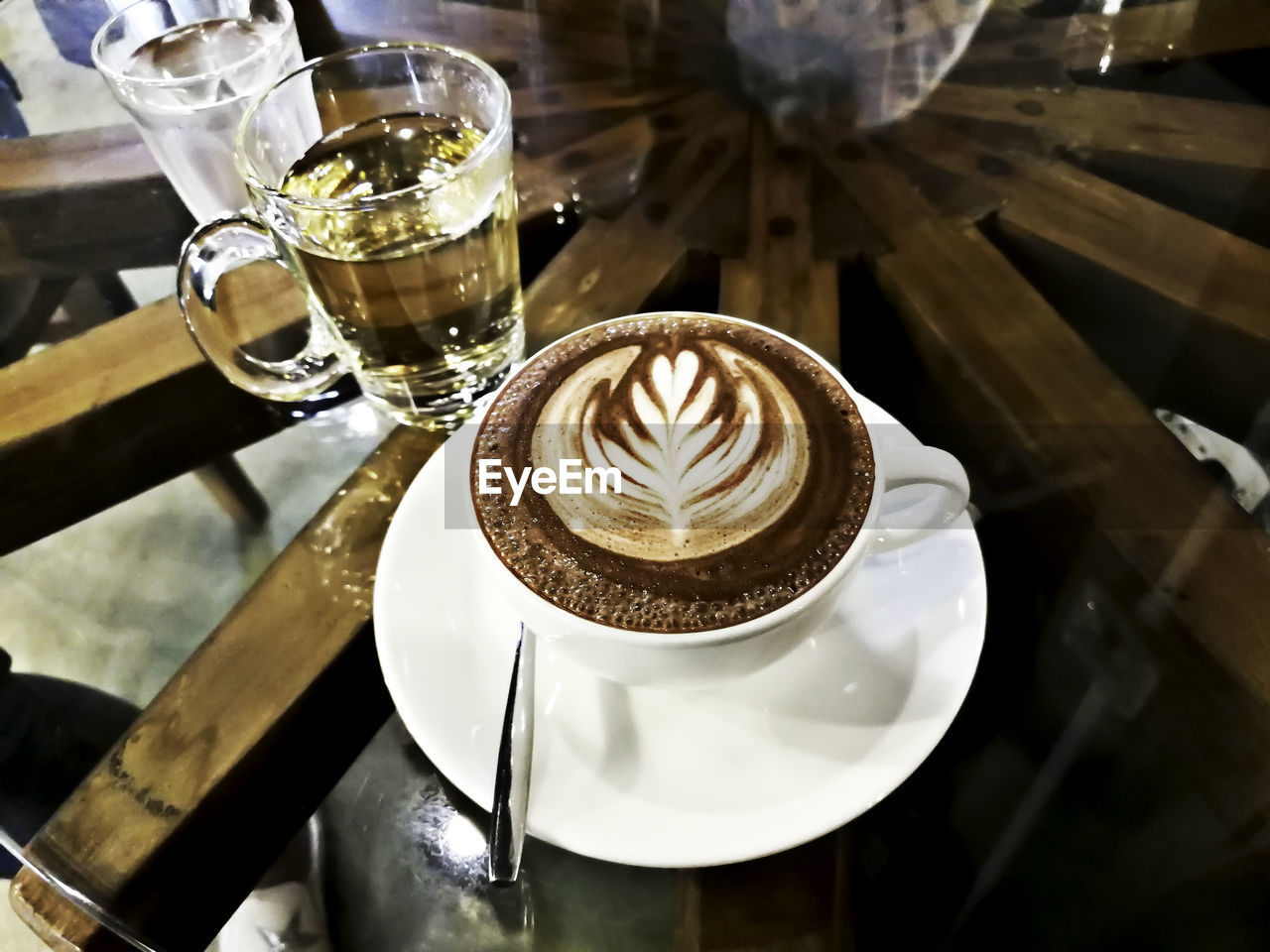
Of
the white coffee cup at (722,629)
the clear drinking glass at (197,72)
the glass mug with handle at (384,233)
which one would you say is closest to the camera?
the white coffee cup at (722,629)

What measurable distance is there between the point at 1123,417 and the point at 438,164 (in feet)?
1.47

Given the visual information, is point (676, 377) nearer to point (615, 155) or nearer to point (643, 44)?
point (615, 155)

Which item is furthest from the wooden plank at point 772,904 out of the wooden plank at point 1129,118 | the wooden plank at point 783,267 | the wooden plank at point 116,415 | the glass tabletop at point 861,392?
the wooden plank at point 1129,118

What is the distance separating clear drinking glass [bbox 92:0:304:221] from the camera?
1.89 feet

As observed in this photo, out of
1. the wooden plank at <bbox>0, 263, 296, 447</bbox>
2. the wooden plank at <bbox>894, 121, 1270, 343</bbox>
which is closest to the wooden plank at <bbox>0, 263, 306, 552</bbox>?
the wooden plank at <bbox>0, 263, 296, 447</bbox>

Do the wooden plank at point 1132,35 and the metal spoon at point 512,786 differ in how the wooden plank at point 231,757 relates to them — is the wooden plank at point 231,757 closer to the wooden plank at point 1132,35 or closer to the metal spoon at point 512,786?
the metal spoon at point 512,786

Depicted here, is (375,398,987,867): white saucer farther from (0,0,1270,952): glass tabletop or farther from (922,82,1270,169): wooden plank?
(922,82,1270,169): wooden plank

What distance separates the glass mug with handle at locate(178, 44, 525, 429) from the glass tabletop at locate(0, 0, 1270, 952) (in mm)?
41

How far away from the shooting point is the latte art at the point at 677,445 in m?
0.38

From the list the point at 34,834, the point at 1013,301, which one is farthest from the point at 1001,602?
the point at 34,834

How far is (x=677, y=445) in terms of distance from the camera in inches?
16.1

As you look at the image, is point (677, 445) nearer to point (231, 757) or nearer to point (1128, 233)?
point (231, 757)

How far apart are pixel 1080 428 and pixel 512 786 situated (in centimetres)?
36

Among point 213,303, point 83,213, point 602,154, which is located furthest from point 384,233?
point 83,213
